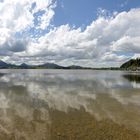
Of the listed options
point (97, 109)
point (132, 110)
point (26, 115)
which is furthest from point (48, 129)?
point (132, 110)

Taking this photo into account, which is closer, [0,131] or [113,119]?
[0,131]

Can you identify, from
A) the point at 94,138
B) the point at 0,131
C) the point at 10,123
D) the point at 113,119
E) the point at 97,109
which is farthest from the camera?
the point at 97,109

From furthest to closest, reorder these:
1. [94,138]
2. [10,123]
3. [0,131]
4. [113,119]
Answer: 1. [113,119]
2. [10,123]
3. [0,131]
4. [94,138]

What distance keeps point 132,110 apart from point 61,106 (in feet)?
24.4

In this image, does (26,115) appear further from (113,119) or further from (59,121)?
(113,119)

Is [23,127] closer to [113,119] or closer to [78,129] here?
[78,129]

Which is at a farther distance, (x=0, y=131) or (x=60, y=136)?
(x=0, y=131)

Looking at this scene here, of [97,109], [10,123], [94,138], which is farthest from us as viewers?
[97,109]

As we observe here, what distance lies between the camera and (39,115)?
18.0 m

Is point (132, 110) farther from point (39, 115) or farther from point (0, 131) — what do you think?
point (0, 131)

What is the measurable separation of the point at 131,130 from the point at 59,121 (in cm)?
550

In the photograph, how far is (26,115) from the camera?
18031 millimetres

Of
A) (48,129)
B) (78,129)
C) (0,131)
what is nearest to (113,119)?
(78,129)

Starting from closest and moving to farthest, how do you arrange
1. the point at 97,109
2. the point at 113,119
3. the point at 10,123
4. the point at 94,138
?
the point at 94,138
the point at 10,123
the point at 113,119
the point at 97,109
